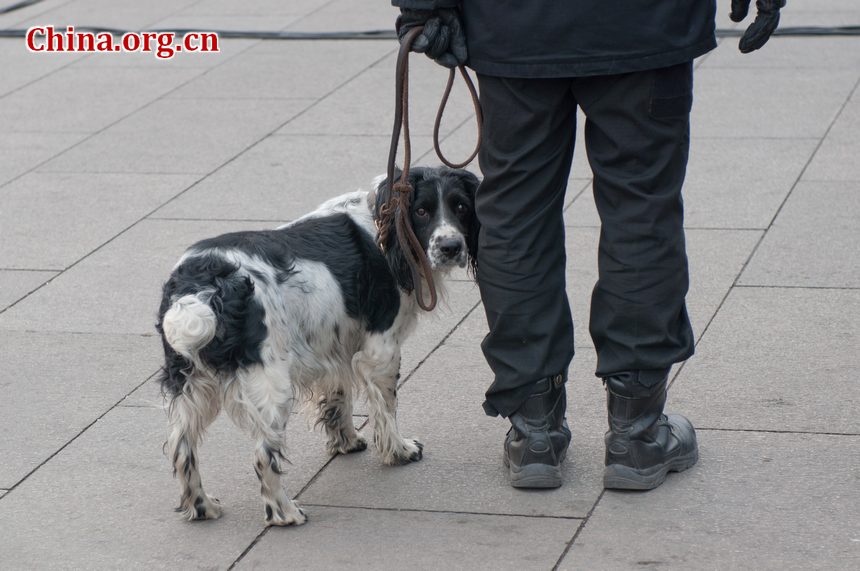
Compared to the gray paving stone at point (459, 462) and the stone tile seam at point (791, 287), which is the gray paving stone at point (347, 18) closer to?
the stone tile seam at point (791, 287)

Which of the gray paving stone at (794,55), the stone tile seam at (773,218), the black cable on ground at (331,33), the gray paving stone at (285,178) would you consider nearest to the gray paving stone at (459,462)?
the stone tile seam at (773,218)

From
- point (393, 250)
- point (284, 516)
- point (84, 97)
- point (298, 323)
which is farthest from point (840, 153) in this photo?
point (84, 97)

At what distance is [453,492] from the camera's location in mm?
4359

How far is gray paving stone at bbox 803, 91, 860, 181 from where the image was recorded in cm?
733

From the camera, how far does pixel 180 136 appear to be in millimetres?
8641

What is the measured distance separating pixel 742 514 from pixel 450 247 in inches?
48.9

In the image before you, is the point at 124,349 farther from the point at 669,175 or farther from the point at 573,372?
the point at 669,175


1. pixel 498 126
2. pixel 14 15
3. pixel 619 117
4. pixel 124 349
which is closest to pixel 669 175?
pixel 619 117

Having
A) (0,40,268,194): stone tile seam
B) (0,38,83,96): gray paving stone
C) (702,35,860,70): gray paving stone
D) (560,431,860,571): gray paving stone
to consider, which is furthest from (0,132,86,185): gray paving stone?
(560,431,860,571): gray paving stone

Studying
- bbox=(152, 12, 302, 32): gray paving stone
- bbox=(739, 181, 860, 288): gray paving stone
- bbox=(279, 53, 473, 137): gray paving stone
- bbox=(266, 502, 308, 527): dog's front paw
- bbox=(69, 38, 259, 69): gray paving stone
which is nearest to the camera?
bbox=(266, 502, 308, 527): dog's front paw

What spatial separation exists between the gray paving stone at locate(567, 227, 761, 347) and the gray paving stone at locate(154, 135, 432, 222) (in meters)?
1.51

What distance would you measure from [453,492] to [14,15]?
31.3 feet

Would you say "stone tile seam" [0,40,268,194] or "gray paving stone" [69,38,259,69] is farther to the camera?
"gray paving stone" [69,38,259,69]

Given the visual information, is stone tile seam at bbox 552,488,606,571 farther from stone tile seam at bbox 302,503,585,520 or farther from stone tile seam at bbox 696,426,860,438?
stone tile seam at bbox 696,426,860,438
